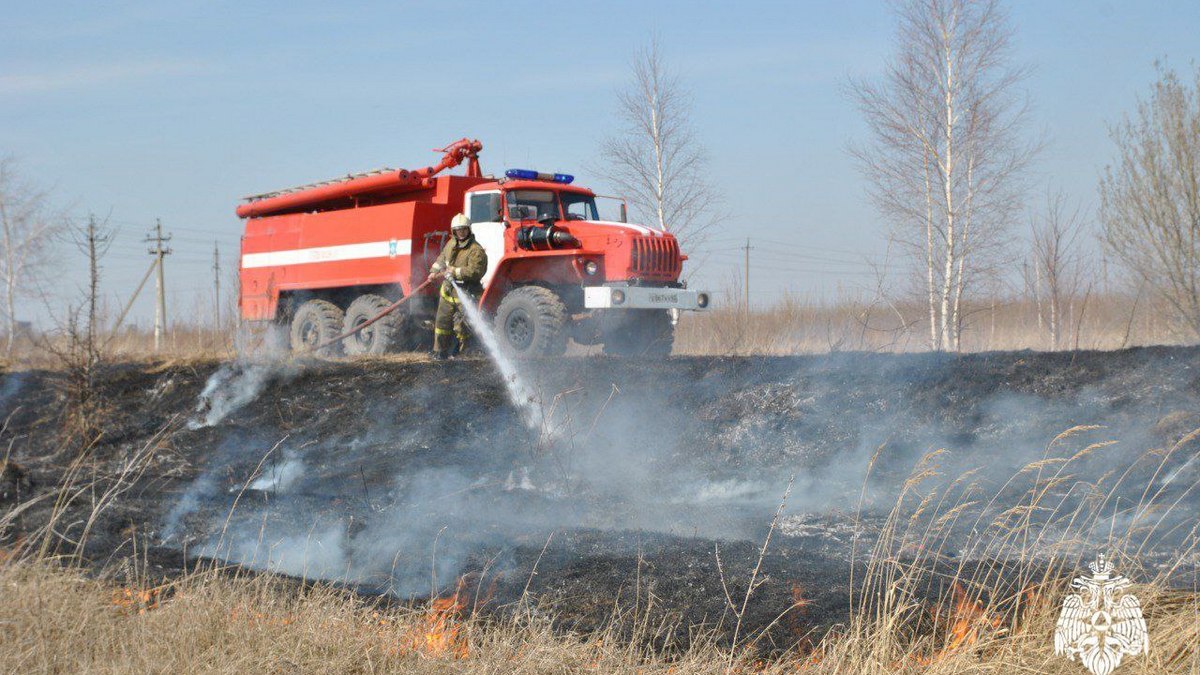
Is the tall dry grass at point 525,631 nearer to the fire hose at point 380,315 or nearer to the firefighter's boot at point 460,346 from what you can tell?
the firefighter's boot at point 460,346

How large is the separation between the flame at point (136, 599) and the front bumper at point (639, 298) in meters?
6.08

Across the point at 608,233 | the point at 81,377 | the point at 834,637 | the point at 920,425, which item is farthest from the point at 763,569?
the point at 81,377

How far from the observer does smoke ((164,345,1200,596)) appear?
6.78 metres

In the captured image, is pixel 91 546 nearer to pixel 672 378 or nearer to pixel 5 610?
pixel 5 610

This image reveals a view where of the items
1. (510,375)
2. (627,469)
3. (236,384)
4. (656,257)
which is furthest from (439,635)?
(236,384)

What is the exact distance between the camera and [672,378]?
9.47 meters

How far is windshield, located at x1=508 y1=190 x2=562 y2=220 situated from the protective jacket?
0.65 m

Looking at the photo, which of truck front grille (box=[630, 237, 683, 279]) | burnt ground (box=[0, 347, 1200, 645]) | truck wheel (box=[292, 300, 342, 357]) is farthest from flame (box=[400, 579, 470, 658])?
truck wheel (box=[292, 300, 342, 357])

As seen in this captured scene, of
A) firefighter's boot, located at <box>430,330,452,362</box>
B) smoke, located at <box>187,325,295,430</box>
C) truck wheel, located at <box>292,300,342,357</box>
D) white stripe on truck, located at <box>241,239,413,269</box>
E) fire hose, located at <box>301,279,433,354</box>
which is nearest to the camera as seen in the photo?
smoke, located at <box>187,325,295,430</box>

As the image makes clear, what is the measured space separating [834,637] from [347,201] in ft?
34.9

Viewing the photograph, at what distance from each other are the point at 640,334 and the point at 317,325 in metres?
4.87

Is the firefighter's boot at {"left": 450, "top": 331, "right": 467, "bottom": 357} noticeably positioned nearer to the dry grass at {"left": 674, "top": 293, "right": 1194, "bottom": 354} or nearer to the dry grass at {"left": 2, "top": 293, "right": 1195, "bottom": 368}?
the dry grass at {"left": 2, "top": 293, "right": 1195, "bottom": 368}

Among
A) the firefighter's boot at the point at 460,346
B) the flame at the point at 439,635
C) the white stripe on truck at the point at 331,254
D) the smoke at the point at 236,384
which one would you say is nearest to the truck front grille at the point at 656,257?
the firefighter's boot at the point at 460,346

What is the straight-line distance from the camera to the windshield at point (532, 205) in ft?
39.0
